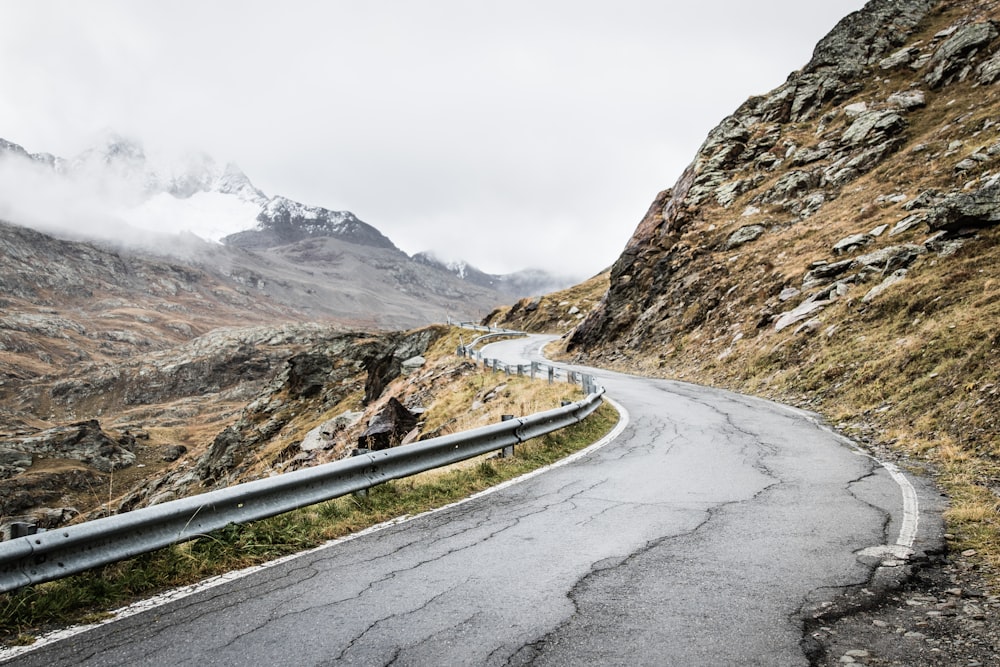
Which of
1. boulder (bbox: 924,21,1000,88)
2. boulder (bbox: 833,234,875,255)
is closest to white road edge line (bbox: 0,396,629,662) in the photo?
boulder (bbox: 833,234,875,255)

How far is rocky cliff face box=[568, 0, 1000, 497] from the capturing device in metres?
12.4

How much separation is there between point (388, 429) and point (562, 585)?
15070 millimetres

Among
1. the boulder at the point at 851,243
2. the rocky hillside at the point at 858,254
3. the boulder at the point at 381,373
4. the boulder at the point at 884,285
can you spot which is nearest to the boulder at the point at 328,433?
the boulder at the point at 381,373

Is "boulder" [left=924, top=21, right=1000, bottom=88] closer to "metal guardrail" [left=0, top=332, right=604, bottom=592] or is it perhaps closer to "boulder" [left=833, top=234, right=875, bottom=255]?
"boulder" [left=833, top=234, right=875, bottom=255]

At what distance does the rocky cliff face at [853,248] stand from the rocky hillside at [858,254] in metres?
0.08

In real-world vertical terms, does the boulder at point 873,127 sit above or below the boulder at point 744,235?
above

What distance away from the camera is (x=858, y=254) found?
22375mm

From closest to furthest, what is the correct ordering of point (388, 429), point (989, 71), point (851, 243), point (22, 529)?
point (22, 529) < point (388, 429) < point (851, 243) < point (989, 71)

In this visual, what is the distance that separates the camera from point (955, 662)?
3.14 m

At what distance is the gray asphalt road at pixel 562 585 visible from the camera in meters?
3.34

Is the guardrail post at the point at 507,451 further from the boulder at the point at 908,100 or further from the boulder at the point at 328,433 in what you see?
the boulder at the point at 908,100

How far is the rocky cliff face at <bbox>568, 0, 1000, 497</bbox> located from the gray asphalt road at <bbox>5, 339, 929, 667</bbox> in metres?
3.45

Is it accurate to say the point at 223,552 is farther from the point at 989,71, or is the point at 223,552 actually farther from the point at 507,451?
the point at 989,71

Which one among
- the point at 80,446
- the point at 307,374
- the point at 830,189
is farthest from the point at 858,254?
the point at 80,446
